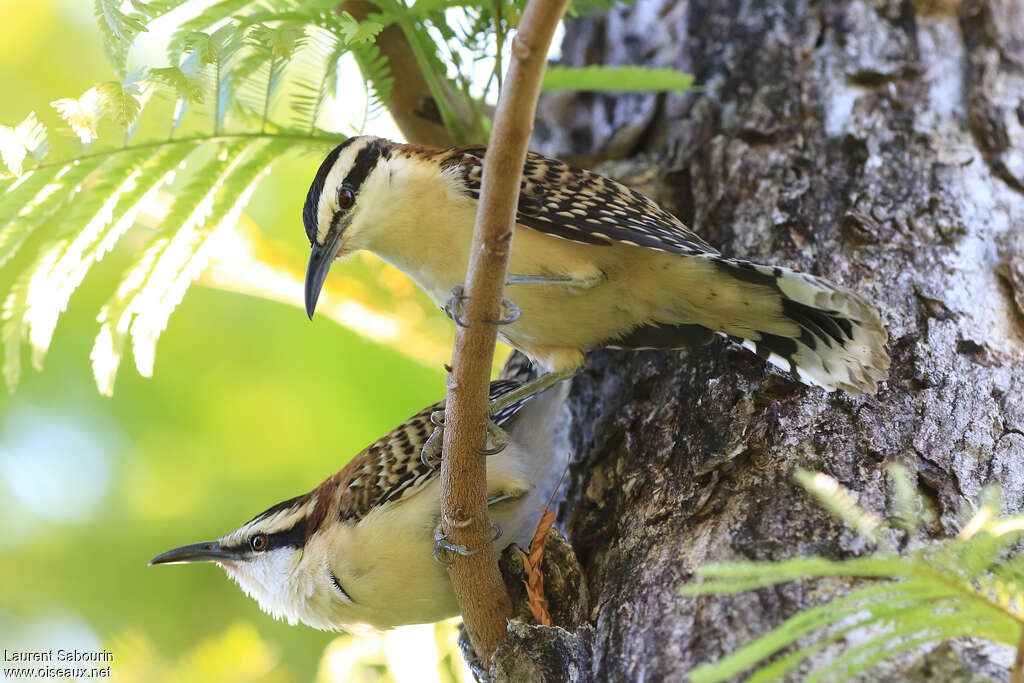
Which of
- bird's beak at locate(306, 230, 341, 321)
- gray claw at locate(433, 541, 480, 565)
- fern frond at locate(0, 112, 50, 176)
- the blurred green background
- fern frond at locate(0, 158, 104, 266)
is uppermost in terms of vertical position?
fern frond at locate(0, 112, 50, 176)

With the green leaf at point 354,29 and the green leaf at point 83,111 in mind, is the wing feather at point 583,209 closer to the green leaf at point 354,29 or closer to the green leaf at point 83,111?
the green leaf at point 354,29

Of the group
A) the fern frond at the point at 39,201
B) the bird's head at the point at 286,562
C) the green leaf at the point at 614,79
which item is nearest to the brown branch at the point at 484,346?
the bird's head at the point at 286,562

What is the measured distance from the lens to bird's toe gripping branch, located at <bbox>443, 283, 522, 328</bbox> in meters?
2.16

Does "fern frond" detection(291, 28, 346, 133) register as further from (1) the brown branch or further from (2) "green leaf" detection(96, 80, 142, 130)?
(1) the brown branch

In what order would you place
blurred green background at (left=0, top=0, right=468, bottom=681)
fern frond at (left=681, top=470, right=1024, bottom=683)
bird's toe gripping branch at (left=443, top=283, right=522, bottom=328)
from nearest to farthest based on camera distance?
fern frond at (left=681, top=470, right=1024, bottom=683) < bird's toe gripping branch at (left=443, top=283, right=522, bottom=328) < blurred green background at (left=0, top=0, right=468, bottom=681)

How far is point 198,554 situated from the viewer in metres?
3.68

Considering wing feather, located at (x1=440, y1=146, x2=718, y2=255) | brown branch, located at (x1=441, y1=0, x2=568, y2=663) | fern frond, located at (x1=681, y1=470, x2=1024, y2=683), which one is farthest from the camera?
wing feather, located at (x1=440, y1=146, x2=718, y2=255)

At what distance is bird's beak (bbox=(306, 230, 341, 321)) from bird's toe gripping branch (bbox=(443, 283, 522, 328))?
3.09 feet

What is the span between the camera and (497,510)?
10.2 ft

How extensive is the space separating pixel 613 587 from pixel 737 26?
9.39 ft

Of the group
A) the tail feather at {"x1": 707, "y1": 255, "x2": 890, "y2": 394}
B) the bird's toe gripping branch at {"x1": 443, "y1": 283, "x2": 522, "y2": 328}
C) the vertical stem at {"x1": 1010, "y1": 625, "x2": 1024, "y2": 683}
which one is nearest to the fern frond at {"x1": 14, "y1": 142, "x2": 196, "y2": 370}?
the bird's toe gripping branch at {"x1": 443, "y1": 283, "x2": 522, "y2": 328}

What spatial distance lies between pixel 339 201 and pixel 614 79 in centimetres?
115

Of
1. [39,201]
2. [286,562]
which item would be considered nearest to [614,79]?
[39,201]

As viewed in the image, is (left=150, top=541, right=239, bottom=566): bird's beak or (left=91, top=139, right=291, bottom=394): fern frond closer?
(left=91, top=139, right=291, bottom=394): fern frond
